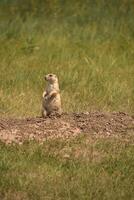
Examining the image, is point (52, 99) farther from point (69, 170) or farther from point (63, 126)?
point (69, 170)

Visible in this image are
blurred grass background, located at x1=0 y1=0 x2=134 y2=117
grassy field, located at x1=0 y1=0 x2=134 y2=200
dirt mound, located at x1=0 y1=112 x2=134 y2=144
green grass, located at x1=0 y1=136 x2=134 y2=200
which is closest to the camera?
green grass, located at x1=0 y1=136 x2=134 y2=200

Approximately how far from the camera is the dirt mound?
8.27m

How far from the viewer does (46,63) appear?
12.2 m

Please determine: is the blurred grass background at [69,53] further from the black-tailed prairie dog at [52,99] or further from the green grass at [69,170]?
the green grass at [69,170]

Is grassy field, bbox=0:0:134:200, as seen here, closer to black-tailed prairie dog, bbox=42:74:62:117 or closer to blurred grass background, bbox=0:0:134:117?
blurred grass background, bbox=0:0:134:117

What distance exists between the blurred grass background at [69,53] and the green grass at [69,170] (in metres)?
1.99

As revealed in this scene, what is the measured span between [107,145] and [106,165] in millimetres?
558

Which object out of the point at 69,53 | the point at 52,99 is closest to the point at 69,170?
the point at 52,99

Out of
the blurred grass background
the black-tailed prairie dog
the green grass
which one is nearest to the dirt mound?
the black-tailed prairie dog

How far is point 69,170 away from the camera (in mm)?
7410

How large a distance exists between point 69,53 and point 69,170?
5.45 metres

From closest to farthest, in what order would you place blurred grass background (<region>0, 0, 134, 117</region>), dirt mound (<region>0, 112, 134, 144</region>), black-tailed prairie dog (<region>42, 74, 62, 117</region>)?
dirt mound (<region>0, 112, 134, 144</region>), black-tailed prairie dog (<region>42, 74, 62, 117</region>), blurred grass background (<region>0, 0, 134, 117</region>)

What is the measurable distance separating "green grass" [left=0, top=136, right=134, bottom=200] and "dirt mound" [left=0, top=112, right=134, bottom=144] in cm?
25

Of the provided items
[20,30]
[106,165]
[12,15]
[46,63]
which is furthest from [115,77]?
[106,165]
